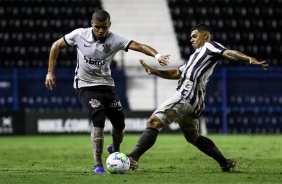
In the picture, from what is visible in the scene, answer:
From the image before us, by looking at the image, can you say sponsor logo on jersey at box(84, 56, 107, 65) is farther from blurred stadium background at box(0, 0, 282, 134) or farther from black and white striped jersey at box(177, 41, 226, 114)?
blurred stadium background at box(0, 0, 282, 134)

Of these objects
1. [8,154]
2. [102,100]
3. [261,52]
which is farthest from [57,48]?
[261,52]

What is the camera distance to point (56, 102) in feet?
70.7

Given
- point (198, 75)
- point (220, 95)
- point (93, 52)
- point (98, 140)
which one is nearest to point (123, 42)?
point (93, 52)

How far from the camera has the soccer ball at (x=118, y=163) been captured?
923 centimetres

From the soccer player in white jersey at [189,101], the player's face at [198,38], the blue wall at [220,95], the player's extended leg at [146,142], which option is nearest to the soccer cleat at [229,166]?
the soccer player in white jersey at [189,101]

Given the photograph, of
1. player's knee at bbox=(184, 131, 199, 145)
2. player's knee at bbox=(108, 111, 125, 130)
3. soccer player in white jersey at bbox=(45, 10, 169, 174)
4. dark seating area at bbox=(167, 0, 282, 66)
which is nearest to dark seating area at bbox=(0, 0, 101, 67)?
dark seating area at bbox=(167, 0, 282, 66)

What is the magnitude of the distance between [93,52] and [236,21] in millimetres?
15687

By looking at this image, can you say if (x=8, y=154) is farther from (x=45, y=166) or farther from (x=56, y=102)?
(x=56, y=102)

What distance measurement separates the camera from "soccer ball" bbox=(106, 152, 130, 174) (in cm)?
923

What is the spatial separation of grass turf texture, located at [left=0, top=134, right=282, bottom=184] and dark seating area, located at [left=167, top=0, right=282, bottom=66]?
6513 mm

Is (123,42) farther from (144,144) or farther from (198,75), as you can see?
(144,144)

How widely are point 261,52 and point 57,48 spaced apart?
15.0 meters

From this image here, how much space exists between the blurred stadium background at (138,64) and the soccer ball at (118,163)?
39.1 ft

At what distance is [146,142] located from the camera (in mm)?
9508
